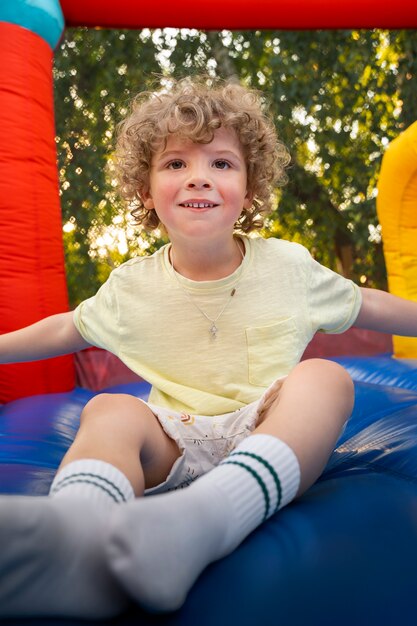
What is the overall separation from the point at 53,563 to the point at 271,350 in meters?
0.71

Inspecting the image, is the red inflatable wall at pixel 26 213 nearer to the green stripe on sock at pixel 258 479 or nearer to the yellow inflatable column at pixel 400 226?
the yellow inflatable column at pixel 400 226

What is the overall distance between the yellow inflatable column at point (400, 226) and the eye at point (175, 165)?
130cm

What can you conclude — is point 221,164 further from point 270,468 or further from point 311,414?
point 270,468

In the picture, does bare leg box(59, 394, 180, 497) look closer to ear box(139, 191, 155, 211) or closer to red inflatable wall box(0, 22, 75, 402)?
ear box(139, 191, 155, 211)

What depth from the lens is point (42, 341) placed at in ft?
4.41

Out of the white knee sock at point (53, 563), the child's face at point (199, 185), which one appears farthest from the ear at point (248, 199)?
the white knee sock at point (53, 563)

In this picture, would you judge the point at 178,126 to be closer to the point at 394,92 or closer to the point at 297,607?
the point at 297,607

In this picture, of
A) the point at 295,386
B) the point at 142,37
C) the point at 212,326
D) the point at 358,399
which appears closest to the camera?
the point at 295,386

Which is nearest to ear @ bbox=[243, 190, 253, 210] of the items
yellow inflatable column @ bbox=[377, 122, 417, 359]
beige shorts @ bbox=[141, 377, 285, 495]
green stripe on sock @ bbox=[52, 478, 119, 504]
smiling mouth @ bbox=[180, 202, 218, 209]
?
smiling mouth @ bbox=[180, 202, 218, 209]

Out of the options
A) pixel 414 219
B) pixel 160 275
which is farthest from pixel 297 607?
pixel 414 219

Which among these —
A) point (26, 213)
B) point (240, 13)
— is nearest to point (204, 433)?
point (26, 213)

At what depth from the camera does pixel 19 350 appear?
1326mm

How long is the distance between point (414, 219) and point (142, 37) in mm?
1512

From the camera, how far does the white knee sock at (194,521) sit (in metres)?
0.61
